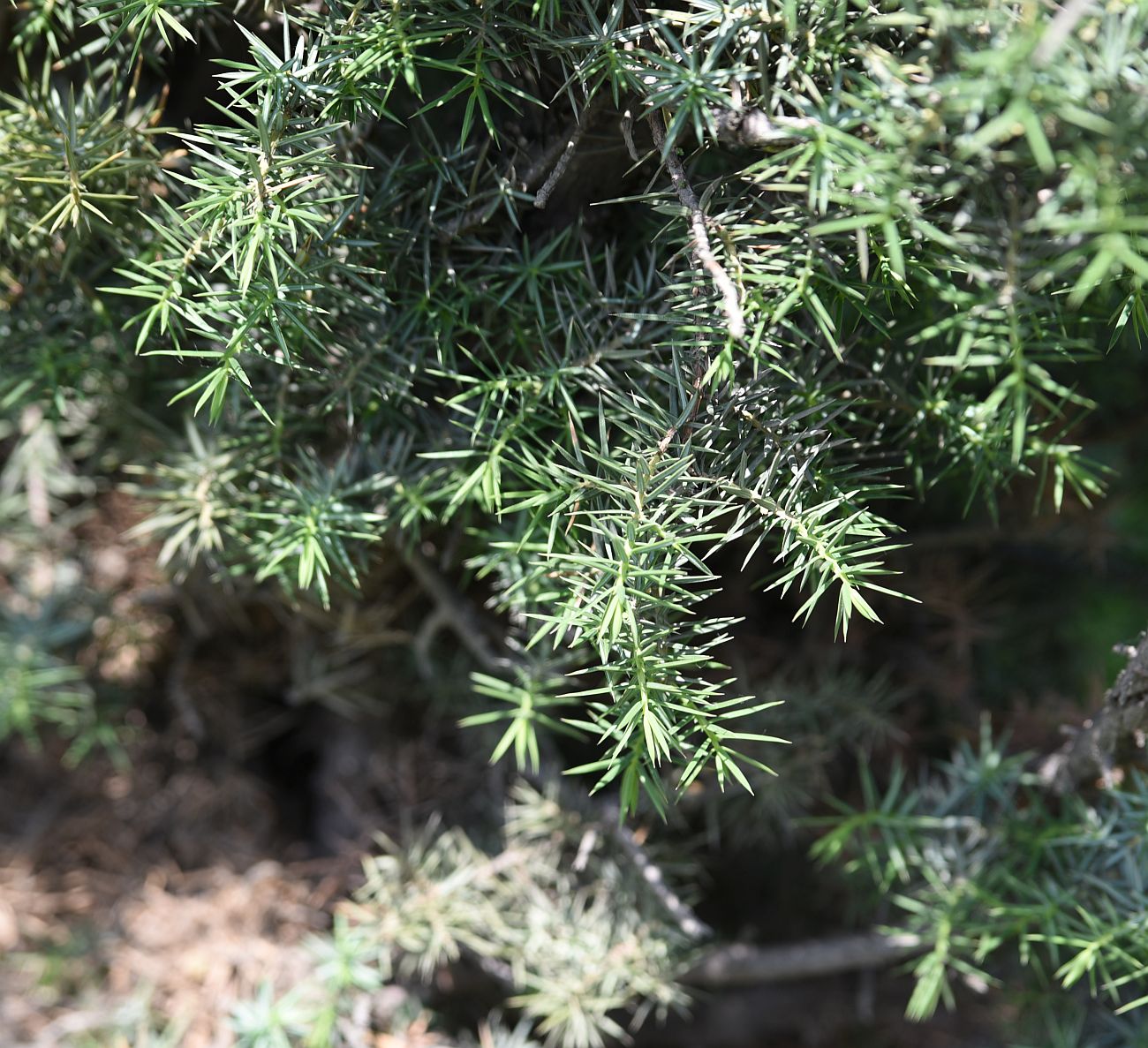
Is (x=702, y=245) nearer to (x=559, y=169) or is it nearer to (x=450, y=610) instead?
(x=559, y=169)

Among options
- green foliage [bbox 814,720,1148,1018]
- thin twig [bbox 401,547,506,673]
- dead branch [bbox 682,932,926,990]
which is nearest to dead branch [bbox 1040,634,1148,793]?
green foliage [bbox 814,720,1148,1018]

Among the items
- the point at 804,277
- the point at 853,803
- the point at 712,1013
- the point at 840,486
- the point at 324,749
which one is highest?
the point at 804,277

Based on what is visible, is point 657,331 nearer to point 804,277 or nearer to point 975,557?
point 804,277

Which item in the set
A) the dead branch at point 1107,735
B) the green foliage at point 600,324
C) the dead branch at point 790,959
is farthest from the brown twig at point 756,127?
the dead branch at point 790,959

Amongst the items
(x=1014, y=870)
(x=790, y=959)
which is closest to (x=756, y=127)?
(x=1014, y=870)

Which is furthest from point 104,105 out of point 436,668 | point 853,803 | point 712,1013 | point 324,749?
point 712,1013

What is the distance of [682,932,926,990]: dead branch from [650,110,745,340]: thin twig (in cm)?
61

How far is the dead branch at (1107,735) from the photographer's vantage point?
57 centimetres

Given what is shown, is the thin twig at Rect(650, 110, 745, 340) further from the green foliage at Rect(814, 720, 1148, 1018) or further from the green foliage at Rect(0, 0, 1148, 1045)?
the green foliage at Rect(814, 720, 1148, 1018)

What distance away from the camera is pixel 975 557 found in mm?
941

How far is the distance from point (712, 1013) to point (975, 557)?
58cm

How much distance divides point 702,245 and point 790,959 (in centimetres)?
68

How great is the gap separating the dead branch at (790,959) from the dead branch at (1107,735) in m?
0.22

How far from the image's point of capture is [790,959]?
2.76ft
